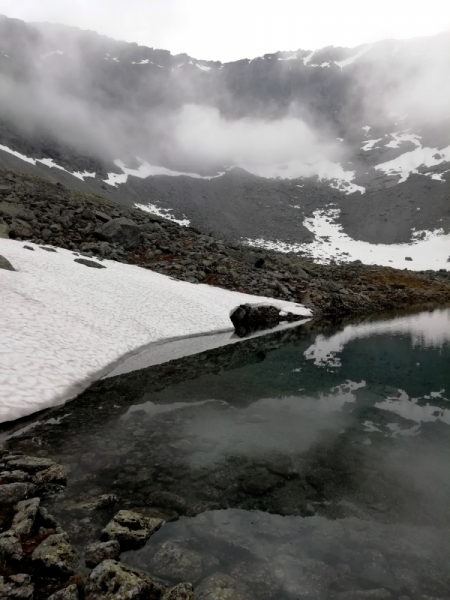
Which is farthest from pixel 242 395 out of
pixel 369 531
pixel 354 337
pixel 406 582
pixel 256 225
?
pixel 256 225

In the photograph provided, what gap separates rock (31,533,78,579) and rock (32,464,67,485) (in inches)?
73.0

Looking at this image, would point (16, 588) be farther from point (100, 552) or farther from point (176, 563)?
point (176, 563)

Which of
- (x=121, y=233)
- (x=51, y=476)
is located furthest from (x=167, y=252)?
(x=51, y=476)

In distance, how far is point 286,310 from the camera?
3412cm

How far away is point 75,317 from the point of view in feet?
57.0

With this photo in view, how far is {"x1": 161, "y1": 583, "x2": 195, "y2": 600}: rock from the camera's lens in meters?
4.44

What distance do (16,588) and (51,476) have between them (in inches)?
114

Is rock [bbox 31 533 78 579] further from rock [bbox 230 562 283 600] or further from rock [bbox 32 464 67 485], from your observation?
rock [bbox 230 562 283 600]

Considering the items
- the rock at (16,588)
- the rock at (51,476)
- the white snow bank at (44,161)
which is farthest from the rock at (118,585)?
the white snow bank at (44,161)

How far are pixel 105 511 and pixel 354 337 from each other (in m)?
23.6

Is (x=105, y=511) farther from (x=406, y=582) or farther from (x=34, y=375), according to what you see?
(x=34, y=375)

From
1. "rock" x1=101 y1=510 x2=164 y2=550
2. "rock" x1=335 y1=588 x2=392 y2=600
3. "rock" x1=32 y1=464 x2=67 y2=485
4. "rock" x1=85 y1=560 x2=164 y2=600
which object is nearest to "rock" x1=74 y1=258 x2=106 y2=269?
"rock" x1=32 y1=464 x2=67 y2=485

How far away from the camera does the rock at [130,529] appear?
5473mm

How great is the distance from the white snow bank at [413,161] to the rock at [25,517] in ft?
649
